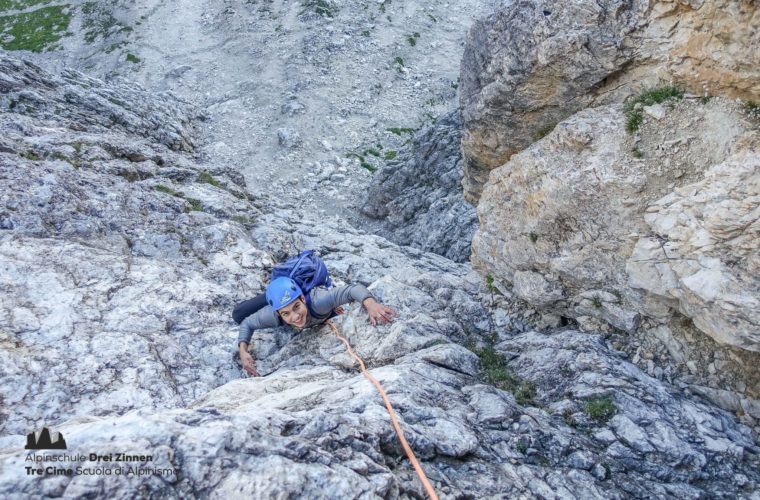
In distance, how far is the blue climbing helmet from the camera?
817cm

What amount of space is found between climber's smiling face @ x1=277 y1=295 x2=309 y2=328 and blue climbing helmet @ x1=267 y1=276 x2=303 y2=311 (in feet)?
0.30

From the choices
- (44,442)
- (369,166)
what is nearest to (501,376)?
(44,442)

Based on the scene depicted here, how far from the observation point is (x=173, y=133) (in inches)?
981

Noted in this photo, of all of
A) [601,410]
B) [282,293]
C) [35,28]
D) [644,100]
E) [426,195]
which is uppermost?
[644,100]

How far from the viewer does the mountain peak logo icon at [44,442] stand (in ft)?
13.1

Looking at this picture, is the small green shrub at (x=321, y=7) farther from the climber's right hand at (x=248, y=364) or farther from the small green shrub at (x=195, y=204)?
the climber's right hand at (x=248, y=364)

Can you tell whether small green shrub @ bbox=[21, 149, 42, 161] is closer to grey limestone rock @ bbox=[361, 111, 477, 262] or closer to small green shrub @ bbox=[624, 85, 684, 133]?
grey limestone rock @ bbox=[361, 111, 477, 262]

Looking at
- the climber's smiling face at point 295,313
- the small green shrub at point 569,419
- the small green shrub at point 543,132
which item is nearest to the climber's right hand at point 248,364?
the climber's smiling face at point 295,313

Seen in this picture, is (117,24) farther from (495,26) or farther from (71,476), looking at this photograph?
(71,476)

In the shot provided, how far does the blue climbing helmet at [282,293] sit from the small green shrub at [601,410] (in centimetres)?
487

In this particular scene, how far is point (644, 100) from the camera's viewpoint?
24.5 feet

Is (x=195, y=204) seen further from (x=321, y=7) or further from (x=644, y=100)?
(x=321, y=7)

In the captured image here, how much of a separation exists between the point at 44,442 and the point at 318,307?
199 inches

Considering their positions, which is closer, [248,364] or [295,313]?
[295,313]
